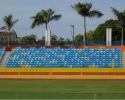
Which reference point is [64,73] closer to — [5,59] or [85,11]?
[5,59]

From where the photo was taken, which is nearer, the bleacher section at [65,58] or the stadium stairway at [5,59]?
the bleacher section at [65,58]

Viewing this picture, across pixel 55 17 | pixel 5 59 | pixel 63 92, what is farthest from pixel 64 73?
pixel 55 17

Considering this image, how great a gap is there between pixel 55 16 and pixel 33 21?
3464 millimetres

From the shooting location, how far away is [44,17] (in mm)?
50344

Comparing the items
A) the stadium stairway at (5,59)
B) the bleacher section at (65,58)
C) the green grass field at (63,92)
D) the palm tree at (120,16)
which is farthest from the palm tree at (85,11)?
the green grass field at (63,92)

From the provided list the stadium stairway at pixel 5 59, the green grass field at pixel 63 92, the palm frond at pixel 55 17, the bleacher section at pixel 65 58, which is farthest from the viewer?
the palm frond at pixel 55 17

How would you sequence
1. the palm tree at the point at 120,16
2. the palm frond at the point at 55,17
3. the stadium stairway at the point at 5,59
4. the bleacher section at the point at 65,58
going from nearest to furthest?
the bleacher section at the point at 65,58
the stadium stairway at the point at 5,59
the palm tree at the point at 120,16
the palm frond at the point at 55,17

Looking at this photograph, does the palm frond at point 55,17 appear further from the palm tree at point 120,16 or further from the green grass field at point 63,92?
the green grass field at point 63,92

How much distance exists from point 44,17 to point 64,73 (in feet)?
60.3

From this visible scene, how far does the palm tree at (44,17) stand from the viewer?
165 feet

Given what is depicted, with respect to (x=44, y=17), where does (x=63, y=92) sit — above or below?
below

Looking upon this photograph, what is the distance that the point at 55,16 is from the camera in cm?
5041

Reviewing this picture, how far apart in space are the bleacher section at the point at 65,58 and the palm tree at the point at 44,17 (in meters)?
9.79

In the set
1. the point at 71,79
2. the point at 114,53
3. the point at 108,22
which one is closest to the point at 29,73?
the point at 71,79
